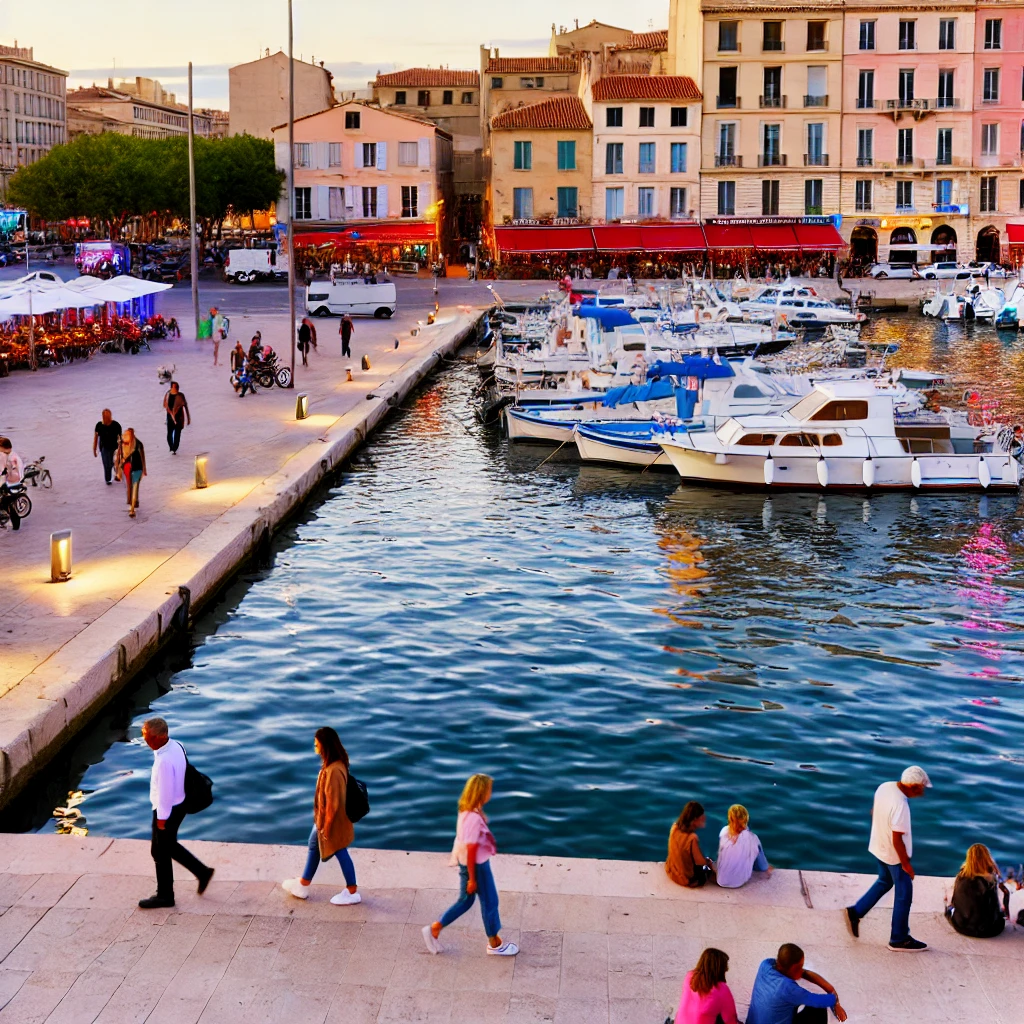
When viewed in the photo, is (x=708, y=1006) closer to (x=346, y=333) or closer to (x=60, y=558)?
(x=60, y=558)

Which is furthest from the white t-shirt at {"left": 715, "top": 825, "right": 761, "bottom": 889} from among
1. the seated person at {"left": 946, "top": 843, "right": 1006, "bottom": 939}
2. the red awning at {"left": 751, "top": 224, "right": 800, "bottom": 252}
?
the red awning at {"left": 751, "top": 224, "right": 800, "bottom": 252}

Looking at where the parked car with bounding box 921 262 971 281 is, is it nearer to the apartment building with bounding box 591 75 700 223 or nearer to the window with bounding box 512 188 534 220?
the apartment building with bounding box 591 75 700 223

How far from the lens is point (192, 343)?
5119cm

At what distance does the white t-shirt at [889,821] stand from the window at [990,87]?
79580mm

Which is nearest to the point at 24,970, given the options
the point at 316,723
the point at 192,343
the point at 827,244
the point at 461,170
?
the point at 316,723

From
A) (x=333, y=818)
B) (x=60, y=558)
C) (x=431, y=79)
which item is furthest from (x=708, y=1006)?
(x=431, y=79)

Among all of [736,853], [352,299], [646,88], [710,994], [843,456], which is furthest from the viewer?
[646,88]

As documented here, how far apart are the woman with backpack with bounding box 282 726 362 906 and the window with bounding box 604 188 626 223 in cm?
7463

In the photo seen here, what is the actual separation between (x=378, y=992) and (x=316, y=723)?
23.0ft

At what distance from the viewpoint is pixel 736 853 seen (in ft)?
35.6

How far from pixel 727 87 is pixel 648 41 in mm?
26154

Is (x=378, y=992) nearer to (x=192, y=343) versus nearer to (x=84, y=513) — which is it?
(x=84, y=513)

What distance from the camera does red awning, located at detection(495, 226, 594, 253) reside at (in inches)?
3216

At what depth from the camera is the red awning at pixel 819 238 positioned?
81188 mm
